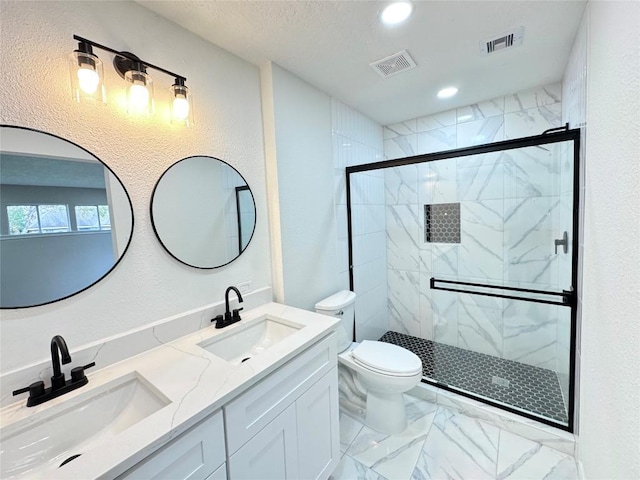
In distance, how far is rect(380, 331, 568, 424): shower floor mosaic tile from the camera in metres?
1.87

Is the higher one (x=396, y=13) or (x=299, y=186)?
(x=396, y=13)

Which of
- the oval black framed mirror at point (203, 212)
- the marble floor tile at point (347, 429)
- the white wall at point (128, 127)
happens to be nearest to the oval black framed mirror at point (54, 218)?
the white wall at point (128, 127)

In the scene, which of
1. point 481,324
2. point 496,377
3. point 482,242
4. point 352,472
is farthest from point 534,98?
point 352,472

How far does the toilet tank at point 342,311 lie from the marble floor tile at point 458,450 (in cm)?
79

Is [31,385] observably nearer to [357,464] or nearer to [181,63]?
[181,63]

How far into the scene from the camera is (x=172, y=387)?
0.96 metres

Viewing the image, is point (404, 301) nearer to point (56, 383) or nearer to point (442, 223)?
point (442, 223)

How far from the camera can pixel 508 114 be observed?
2299 millimetres

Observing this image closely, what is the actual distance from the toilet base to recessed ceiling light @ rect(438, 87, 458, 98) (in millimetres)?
2274

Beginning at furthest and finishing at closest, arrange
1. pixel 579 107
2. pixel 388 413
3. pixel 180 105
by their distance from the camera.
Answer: pixel 388 413, pixel 579 107, pixel 180 105

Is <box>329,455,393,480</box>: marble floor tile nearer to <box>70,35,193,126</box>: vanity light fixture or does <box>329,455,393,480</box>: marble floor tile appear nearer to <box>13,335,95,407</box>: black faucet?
<box>13,335,95,407</box>: black faucet

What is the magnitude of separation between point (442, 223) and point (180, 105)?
2.34m

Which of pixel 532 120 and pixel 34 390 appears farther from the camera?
pixel 532 120

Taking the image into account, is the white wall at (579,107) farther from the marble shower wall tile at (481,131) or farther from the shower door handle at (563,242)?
the marble shower wall tile at (481,131)
